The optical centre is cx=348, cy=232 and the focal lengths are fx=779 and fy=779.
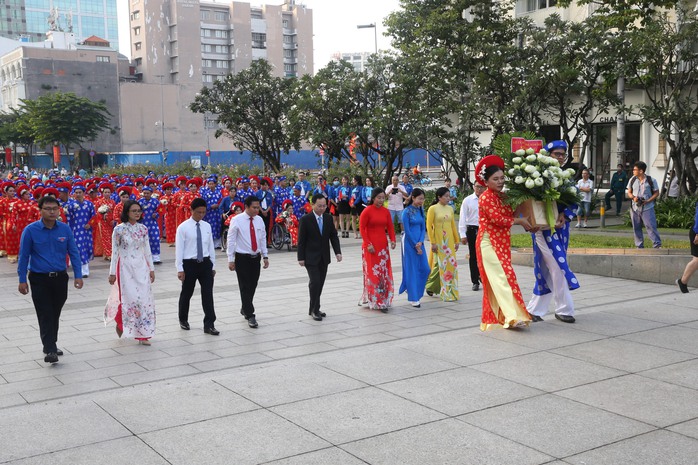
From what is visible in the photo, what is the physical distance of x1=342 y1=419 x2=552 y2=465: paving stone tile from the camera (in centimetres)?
507

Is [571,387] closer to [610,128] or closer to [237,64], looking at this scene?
[610,128]

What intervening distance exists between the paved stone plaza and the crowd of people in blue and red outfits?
556 centimetres

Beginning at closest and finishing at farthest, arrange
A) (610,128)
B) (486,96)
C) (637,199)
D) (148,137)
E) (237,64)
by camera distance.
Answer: (637,199), (486,96), (610,128), (148,137), (237,64)

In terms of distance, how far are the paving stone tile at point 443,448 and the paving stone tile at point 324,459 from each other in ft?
0.24

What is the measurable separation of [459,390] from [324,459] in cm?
189

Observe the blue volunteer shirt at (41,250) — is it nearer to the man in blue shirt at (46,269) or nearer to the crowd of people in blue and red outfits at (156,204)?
the man in blue shirt at (46,269)

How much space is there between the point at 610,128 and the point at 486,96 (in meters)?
10.9

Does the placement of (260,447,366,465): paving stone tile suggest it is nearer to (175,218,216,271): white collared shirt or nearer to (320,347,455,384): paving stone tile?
(320,347,455,384): paving stone tile

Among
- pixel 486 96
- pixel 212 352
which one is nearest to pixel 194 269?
pixel 212 352

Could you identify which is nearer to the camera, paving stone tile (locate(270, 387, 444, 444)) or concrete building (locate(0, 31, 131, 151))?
paving stone tile (locate(270, 387, 444, 444))

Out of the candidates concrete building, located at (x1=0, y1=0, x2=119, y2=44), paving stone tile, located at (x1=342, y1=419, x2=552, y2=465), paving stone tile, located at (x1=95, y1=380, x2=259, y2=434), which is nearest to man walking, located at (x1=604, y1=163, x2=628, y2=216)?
paving stone tile, located at (x1=95, y1=380, x2=259, y2=434)

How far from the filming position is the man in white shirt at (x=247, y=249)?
9875 mm

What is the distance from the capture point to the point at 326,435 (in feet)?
18.4

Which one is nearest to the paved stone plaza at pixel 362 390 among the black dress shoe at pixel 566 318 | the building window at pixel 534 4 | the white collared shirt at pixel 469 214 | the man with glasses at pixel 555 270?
the black dress shoe at pixel 566 318
